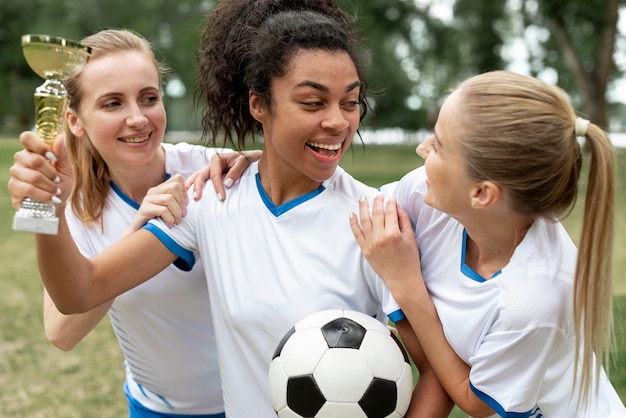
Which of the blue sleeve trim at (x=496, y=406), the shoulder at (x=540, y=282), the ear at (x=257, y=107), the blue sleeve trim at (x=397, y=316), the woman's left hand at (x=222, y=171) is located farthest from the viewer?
the woman's left hand at (x=222, y=171)

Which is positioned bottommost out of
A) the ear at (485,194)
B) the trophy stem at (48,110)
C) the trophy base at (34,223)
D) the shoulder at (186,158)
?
the shoulder at (186,158)

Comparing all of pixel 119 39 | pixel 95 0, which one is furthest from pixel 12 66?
pixel 119 39

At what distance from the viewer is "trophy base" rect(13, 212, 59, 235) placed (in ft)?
5.80

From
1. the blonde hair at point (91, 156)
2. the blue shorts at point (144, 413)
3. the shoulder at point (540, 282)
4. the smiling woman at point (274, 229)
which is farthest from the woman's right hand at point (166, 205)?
the shoulder at point (540, 282)

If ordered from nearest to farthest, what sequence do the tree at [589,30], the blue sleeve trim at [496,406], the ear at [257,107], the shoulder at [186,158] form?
the blue sleeve trim at [496,406], the ear at [257,107], the shoulder at [186,158], the tree at [589,30]

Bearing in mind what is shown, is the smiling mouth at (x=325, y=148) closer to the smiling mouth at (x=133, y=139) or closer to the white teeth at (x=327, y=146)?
the white teeth at (x=327, y=146)

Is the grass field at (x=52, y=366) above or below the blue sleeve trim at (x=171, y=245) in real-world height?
below

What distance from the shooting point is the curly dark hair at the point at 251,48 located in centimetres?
228

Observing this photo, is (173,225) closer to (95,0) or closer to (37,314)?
(37,314)

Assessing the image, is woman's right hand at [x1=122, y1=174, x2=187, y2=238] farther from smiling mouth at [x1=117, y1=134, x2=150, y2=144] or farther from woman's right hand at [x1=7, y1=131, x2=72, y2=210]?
woman's right hand at [x1=7, y1=131, x2=72, y2=210]

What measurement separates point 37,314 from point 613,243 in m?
6.12

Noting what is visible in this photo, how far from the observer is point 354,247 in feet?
7.45

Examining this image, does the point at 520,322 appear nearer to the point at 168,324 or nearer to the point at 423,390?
the point at 423,390

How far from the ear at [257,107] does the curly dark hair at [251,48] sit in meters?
0.03
